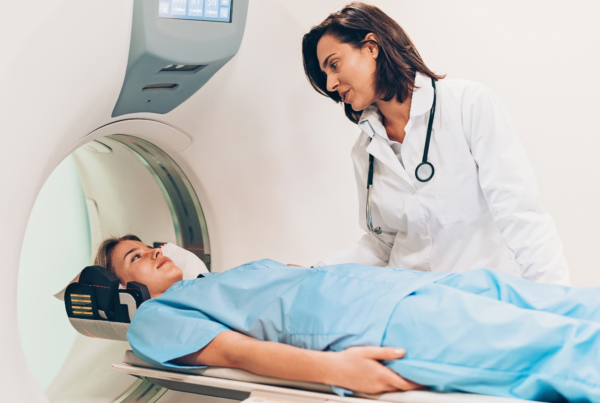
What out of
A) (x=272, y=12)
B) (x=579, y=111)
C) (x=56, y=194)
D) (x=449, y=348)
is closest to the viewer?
(x=449, y=348)

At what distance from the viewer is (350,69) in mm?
1542

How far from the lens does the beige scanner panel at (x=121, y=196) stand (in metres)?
2.16

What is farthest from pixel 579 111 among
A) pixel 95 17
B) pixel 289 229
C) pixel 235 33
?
pixel 95 17

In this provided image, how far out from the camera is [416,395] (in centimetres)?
102

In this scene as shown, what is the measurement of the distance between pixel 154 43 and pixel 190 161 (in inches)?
26.5

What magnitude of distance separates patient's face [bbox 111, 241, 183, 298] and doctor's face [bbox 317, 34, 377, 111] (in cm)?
76

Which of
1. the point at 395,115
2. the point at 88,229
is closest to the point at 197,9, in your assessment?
the point at 395,115

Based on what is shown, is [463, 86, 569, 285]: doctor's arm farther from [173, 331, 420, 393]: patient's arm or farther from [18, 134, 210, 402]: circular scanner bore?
[18, 134, 210, 402]: circular scanner bore

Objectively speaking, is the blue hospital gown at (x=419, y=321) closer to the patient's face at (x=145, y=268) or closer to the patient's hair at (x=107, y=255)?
the patient's face at (x=145, y=268)

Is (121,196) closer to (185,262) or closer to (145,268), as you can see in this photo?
(185,262)

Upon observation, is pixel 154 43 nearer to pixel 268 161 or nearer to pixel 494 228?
pixel 268 161

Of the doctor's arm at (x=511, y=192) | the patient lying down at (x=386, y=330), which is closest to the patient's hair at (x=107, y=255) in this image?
the patient lying down at (x=386, y=330)

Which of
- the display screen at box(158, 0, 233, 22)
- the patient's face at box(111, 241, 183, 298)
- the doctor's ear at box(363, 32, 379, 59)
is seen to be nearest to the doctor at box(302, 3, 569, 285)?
the doctor's ear at box(363, 32, 379, 59)

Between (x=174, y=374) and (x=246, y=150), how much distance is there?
0.89m
